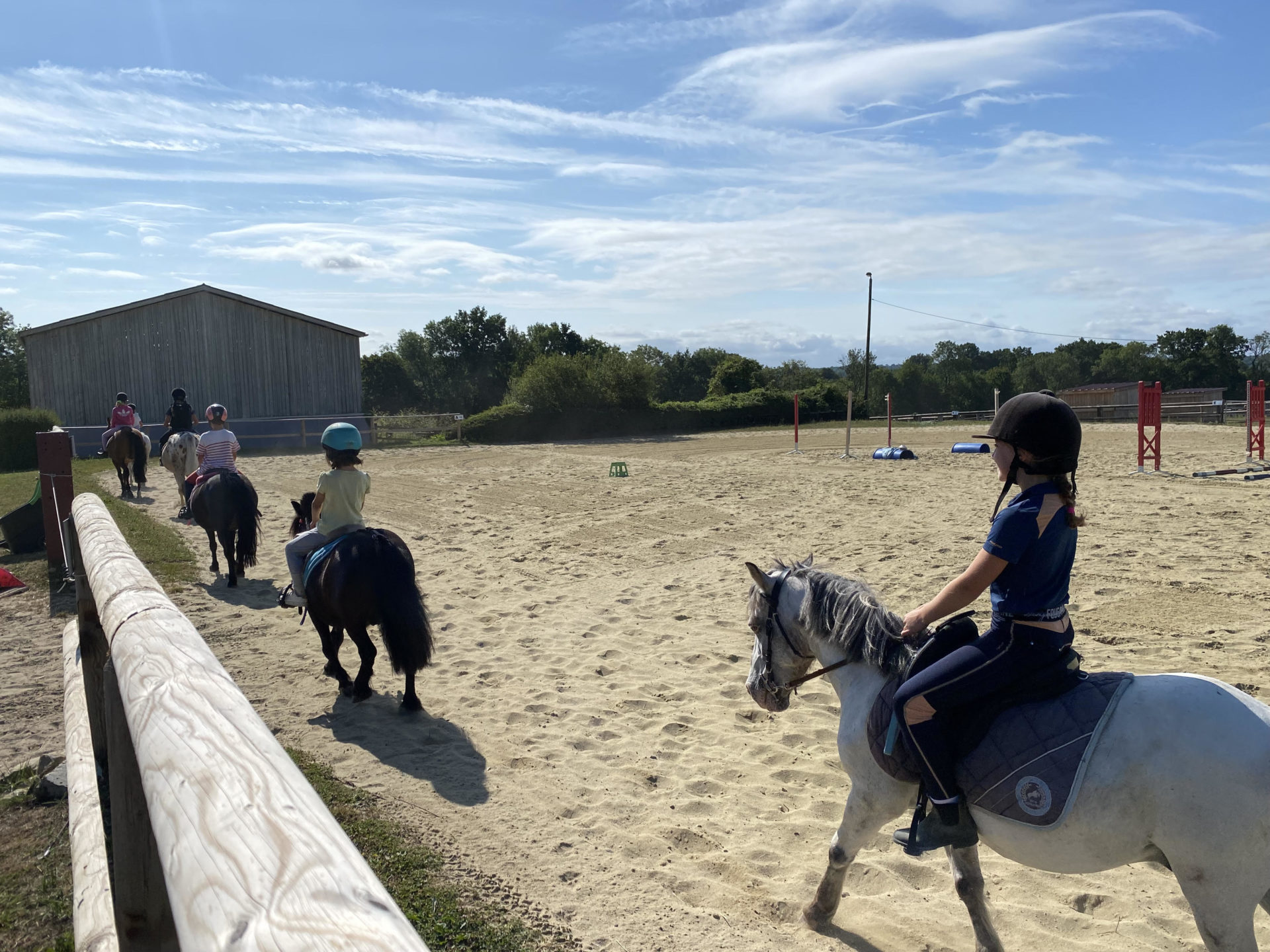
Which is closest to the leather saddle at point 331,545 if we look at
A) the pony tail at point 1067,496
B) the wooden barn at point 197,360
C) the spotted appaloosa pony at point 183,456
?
the pony tail at point 1067,496

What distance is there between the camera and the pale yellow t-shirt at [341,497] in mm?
6262

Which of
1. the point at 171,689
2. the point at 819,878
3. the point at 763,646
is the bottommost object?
the point at 819,878

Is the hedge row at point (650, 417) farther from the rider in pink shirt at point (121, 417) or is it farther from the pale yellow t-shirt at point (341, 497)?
the pale yellow t-shirt at point (341, 497)

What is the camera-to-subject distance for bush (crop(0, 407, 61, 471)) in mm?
25703

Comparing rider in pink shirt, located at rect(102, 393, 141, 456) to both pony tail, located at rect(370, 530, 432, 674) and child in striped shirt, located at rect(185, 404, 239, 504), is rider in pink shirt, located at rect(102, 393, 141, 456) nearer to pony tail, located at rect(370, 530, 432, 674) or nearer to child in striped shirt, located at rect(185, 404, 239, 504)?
child in striped shirt, located at rect(185, 404, 239, 504)

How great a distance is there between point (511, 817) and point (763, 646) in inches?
75.3

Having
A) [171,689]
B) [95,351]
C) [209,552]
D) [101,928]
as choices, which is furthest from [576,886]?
[95,351]

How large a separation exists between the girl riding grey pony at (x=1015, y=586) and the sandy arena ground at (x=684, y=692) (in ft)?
3.93

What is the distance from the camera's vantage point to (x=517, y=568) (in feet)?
34.0

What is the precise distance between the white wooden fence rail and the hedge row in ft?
112

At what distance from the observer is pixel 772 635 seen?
11.9ft

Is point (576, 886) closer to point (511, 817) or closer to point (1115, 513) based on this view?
point (511, 817)

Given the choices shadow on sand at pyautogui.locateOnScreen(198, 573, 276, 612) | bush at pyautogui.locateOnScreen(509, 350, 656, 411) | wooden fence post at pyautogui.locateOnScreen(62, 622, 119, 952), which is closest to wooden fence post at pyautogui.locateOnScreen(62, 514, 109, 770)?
wooden fence post at pyautogui.locateOnScreen(62, 622, 119, 952)

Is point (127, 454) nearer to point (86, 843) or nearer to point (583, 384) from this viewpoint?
point (86, 843)
